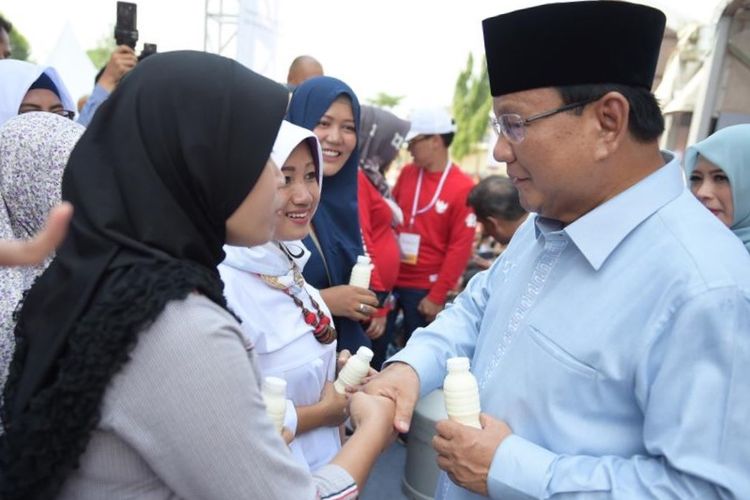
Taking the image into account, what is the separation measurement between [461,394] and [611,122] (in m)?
0.66

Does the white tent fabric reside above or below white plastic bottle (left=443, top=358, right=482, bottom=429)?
below

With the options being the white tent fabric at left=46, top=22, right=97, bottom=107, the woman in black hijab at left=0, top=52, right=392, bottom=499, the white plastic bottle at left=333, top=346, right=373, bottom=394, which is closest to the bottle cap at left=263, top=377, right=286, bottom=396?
the woman in black hijab at left=0, top=52, right=392, bottom=499

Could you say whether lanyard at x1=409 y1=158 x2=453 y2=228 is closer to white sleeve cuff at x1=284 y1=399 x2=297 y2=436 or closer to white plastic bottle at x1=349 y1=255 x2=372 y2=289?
white plastic bottle at x1=349 y1=255 x2=372 y2=289

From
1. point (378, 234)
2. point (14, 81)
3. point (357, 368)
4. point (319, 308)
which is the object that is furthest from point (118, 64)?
point (357, 368)

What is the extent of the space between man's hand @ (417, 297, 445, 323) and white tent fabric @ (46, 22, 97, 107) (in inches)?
233

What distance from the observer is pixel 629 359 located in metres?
1.16

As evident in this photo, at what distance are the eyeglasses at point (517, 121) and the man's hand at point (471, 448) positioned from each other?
25.0 inches

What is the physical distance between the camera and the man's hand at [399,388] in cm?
147

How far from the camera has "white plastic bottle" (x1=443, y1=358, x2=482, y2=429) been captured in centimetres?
127

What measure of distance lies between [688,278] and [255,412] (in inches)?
32.3

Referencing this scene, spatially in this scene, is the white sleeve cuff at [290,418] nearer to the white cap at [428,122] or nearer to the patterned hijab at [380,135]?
the patterned hijab at [380,135]

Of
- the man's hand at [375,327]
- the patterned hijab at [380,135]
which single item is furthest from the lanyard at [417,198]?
the man's hand at [375,327]

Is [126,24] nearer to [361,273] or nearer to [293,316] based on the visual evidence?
[361,273]

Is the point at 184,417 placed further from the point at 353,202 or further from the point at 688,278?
the point at 353,202
